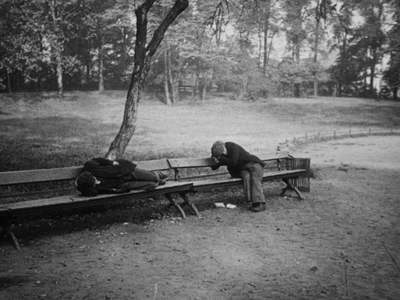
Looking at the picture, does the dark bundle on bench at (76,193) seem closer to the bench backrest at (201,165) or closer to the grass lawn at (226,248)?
Result: the bench backrest at (201,165)

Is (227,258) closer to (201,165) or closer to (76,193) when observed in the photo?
(201,165)

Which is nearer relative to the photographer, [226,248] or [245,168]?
[226,248]

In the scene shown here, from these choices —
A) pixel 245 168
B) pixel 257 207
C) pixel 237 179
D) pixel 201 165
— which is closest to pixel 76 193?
pixel 201 165

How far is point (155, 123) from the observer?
24750mm

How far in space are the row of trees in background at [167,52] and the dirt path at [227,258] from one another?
19.4 metres

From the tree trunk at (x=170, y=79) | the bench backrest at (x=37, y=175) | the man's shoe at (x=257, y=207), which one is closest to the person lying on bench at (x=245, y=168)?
the man's shoe at (x=257, y=207)

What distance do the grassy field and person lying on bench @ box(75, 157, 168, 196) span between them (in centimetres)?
449

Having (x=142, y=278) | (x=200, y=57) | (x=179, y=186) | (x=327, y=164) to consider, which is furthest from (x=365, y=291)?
(x=200, y=57)

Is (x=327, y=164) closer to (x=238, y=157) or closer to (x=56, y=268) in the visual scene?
(x=238, y=157)

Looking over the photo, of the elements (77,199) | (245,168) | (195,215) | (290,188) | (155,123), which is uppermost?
(245,168)

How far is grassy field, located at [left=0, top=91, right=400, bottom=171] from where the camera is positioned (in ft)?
41.2

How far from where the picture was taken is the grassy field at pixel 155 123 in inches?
495

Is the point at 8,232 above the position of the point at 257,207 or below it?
above

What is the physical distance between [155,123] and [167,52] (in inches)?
449
